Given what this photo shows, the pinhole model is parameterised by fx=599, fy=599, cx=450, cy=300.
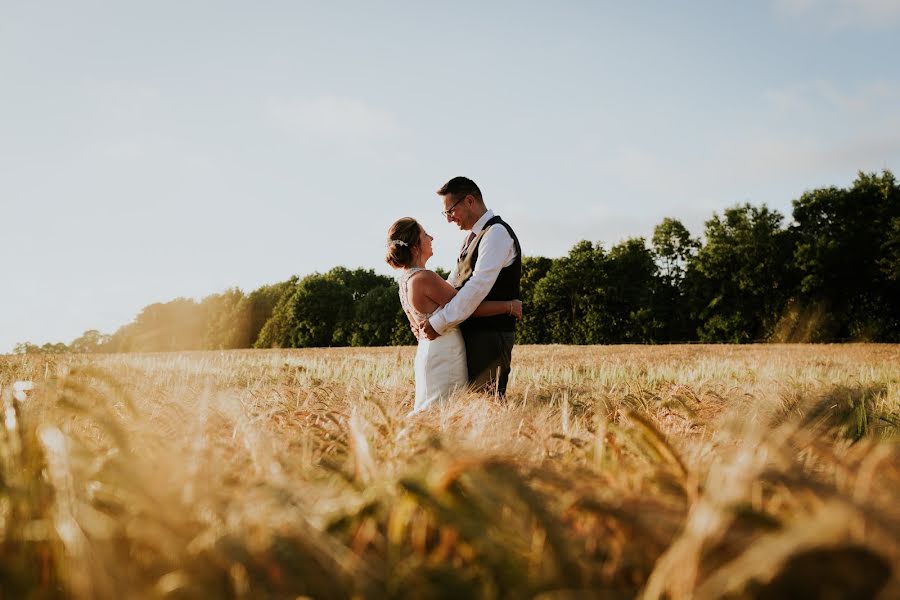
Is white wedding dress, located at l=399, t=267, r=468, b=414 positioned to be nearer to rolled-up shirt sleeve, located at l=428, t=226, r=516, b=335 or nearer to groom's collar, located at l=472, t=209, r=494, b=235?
rolled-up shirt sleeve, located at l=428, t=226, r=516, b=335

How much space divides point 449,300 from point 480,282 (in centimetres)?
40

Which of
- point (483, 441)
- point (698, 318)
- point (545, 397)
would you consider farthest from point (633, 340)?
point (483, 441)

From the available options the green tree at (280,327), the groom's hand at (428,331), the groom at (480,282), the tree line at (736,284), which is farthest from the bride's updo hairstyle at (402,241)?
the green tree at (280,327)

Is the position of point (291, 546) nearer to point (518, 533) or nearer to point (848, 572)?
point (518, 533)

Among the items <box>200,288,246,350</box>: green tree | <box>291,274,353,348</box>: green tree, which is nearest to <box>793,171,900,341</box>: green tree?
<box>291,274,353,348</box>: green tree

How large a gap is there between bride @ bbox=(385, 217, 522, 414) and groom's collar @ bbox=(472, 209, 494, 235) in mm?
612

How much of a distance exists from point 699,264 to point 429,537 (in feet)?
158

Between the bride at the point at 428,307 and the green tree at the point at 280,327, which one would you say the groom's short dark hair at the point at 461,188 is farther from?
the green tree at the point at 280,327

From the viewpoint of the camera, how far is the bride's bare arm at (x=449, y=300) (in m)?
5.82

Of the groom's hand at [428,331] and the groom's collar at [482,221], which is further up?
the groom's collar at [482,221]

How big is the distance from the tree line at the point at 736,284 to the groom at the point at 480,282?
121 ft

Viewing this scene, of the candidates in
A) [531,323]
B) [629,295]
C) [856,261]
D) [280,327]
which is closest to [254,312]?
[280,327]

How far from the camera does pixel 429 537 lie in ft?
2.30

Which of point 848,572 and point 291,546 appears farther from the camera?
point 291,546
